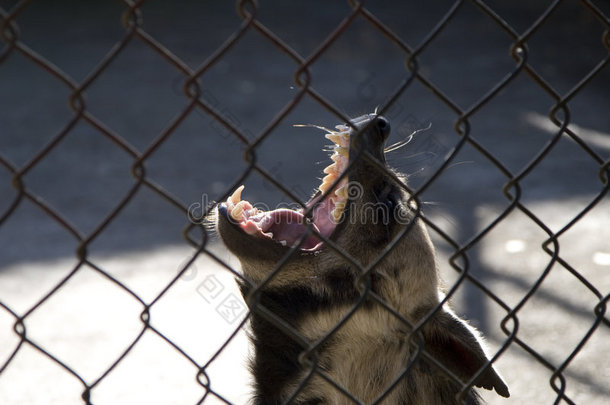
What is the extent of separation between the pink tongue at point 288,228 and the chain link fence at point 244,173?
268 mm

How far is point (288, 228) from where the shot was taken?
300cm

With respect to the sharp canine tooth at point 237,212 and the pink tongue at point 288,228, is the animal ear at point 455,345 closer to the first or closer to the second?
the pink tongue at point 288,228

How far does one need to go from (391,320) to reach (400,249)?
0.28 m

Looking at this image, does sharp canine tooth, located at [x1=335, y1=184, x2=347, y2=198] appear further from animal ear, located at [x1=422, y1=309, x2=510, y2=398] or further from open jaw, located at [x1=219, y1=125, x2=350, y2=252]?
animal ear, located at [x1=422, y1=309, x2=510, y2=398]

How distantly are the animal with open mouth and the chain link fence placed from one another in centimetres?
23

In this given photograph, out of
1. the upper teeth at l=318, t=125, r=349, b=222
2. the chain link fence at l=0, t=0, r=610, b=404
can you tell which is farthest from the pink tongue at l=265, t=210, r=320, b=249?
the chain link fence at l=0, t=0, r=610, b=404

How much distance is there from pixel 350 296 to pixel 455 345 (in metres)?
0.43

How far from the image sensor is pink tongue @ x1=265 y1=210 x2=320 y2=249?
2.97 metres

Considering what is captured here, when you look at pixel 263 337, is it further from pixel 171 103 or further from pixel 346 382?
pixel 171 103

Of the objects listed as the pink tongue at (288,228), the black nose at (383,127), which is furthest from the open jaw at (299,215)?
the black nose at (383,127)

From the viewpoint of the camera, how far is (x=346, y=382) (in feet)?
9.85

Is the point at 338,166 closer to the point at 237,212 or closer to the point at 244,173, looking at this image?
the point at 237,212

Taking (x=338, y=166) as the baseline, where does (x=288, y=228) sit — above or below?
below

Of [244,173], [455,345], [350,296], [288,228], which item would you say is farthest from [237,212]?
[244,173]
